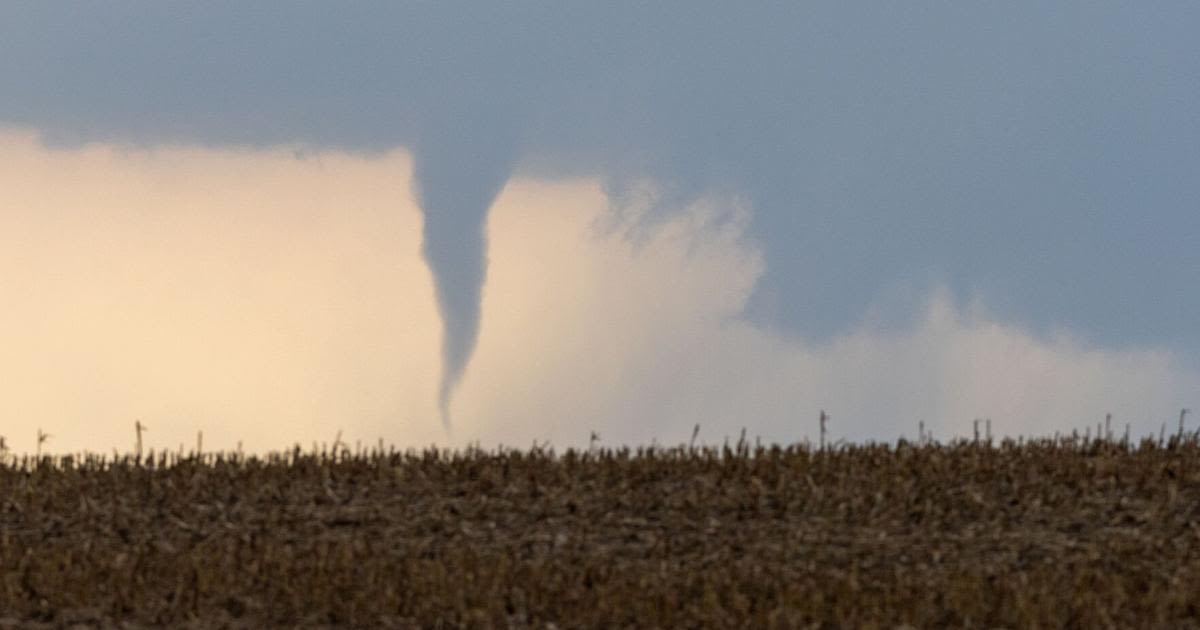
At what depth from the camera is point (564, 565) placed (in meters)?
16.2

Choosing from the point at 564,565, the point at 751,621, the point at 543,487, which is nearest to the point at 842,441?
the point at 543,487

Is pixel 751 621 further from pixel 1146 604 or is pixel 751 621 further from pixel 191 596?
pixel 191 596

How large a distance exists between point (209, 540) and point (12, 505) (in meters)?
3.21

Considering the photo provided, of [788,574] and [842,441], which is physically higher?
[842,441]

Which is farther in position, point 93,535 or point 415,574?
point 93,535

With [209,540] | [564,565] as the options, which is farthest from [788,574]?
[209,540]

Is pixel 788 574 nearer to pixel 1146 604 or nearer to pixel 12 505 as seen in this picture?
pixel 1146 604

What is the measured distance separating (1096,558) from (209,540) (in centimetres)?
819

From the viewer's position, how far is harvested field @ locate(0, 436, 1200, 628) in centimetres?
1488

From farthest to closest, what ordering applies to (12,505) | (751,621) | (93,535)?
1. (12,505)
2. (93,535)
3. (751,621)

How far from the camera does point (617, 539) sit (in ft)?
57.1

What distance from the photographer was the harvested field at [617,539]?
14.9 m

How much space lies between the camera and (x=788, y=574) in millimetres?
16016

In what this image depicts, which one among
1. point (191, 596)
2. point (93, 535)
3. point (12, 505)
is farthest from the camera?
point (12, 505)
